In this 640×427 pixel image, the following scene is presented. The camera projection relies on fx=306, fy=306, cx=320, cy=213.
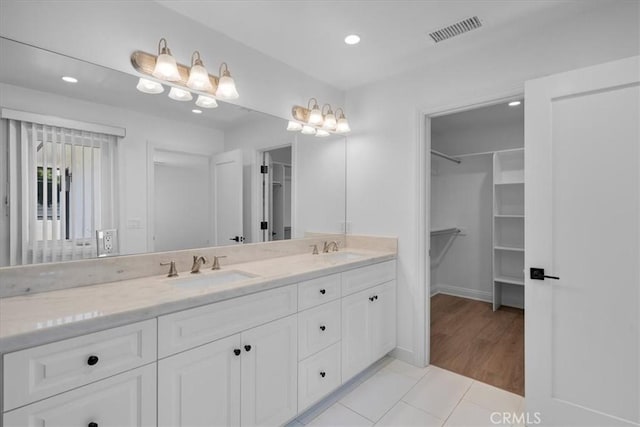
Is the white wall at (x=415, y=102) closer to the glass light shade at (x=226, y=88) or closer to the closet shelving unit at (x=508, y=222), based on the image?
the glass light shade at (x=226, y=88)

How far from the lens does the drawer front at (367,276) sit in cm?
214

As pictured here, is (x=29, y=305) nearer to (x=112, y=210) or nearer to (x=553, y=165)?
(x=112, y=210)

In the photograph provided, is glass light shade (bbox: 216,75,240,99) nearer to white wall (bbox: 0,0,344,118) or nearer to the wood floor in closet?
white wall (bbox: 0,0,344,118)

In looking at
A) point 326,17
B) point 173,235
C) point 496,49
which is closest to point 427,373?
point 173,235

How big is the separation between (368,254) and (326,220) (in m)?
0.56

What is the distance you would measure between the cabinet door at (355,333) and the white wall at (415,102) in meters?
0.50

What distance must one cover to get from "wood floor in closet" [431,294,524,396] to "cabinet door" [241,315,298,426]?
1.50 meters

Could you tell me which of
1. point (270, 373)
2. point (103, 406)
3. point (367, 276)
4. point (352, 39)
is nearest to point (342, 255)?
point (367, 276)

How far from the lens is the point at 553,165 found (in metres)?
1.77

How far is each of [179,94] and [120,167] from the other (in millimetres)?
561

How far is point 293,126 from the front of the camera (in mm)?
2588

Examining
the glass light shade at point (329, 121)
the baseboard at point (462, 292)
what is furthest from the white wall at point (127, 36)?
the baseboard at point (462, 292)

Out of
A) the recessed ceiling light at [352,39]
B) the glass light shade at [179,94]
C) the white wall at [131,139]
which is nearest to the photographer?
the white wall at [131,139]

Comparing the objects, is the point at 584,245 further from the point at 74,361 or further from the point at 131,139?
the point at 131,139
